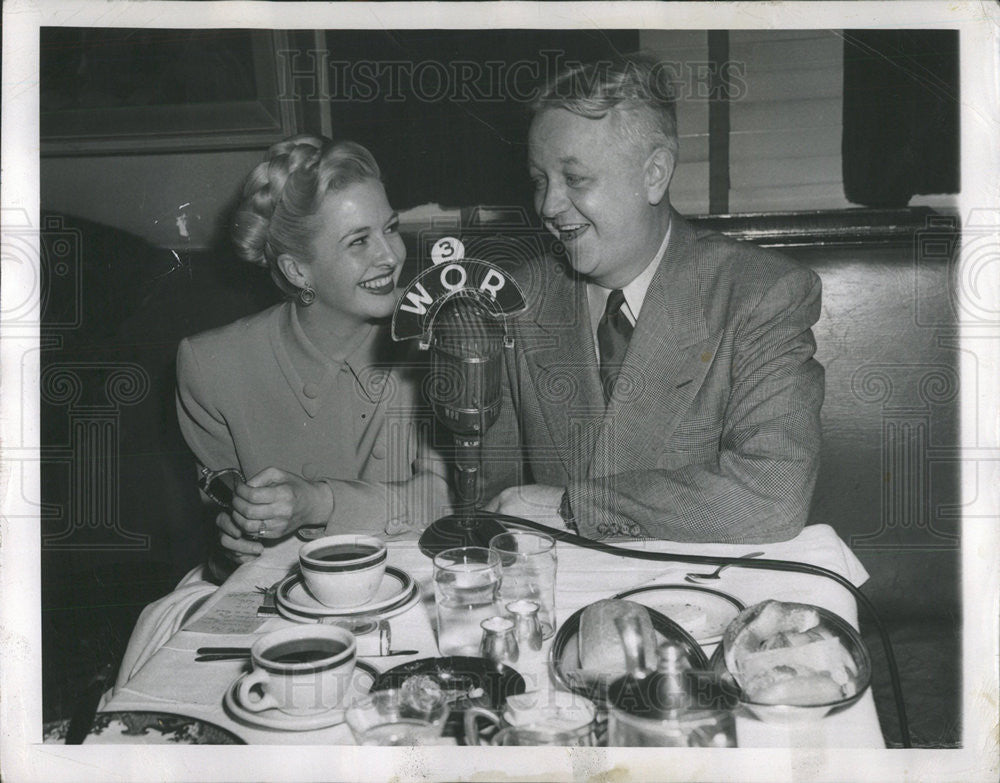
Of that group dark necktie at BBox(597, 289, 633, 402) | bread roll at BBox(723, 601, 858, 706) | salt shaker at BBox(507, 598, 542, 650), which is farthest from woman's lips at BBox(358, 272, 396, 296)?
bread roll at BBox(723, 601, 858, 706)

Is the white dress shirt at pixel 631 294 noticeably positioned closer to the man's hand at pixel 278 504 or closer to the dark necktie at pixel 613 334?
the dark necktie at pixel 613 334

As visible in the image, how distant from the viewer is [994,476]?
40.6 inches

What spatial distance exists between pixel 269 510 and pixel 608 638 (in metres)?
0.55

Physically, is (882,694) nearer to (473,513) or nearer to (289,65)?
(473,513)

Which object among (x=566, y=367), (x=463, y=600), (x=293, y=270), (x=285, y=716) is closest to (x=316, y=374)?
(x=293, y=270)

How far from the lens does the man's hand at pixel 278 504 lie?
110 centimetres

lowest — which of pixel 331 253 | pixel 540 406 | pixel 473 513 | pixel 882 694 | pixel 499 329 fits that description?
pixel 882 694

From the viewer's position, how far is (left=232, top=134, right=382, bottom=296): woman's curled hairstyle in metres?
1.13

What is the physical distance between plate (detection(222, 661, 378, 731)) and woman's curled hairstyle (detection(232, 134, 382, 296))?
0.62 m

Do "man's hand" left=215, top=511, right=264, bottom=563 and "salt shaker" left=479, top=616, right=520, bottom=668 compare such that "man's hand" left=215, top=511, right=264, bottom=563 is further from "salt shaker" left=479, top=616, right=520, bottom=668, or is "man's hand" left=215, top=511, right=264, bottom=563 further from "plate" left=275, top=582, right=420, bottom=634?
"salt shaker" left=479, top=616, right=520, bottom=668

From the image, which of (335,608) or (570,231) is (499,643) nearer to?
(335,608)

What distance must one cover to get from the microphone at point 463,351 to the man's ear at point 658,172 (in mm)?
238

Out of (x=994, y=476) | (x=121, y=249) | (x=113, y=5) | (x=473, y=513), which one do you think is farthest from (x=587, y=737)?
(x=113, y=5)

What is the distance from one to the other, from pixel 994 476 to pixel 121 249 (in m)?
1.26
